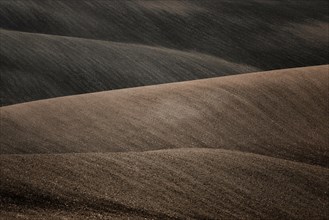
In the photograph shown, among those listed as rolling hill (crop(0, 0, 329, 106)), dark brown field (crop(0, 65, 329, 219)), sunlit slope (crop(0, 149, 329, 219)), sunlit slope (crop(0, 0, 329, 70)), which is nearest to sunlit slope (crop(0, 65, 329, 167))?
dark brown field (crop(0, 65, 329, 219))

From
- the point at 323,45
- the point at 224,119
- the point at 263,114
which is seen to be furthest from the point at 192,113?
the point at 323,45

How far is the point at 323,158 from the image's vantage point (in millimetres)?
5359

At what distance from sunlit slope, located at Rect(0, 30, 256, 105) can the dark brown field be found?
108 inches

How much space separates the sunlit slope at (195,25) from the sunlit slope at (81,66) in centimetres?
147

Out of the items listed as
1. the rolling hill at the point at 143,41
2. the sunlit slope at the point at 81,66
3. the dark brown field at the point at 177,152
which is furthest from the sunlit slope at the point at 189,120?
the rolling hill at the point at 143,41

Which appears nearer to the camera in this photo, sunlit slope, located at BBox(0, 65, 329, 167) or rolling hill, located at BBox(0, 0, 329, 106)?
sunlit slope, located at BBox(0, 65, 329, 167)

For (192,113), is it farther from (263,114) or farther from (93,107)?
(93,107)

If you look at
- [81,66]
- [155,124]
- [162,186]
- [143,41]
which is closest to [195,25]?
[143,41]

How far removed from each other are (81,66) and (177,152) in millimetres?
6524

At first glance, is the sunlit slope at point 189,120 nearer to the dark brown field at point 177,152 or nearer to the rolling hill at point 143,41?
the dark brown field at point 177,152

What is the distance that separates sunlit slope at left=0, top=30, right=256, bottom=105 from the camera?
32.6ft

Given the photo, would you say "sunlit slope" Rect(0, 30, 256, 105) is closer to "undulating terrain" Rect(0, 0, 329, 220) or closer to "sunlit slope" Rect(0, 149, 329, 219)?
"undulating terrain" Rect(0, 0, 329, 220)

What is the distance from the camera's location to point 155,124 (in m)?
6.35

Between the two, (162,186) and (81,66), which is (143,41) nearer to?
(81,66)
